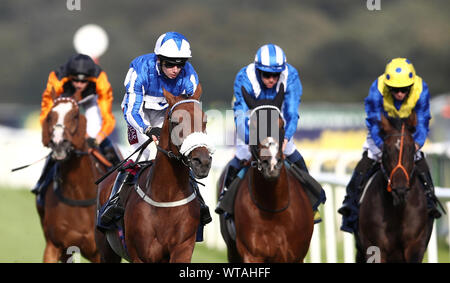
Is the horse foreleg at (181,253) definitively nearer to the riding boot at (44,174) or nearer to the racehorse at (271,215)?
the racehorse at (271,215)

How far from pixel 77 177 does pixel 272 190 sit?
226 cm

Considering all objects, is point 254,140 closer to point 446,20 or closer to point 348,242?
point 348,242

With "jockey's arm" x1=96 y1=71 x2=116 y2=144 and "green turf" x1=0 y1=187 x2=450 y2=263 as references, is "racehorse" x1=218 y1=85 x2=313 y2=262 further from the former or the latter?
"green turf" x1=0 y1=187 x2=450 y2=263

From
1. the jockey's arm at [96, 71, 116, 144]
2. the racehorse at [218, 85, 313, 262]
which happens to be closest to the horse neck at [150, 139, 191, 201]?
the racehorse at [218, 85, 313, 262]

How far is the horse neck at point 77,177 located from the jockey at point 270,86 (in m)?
1.40

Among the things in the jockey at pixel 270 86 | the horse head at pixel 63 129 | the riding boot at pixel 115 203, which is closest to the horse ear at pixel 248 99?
the jockey at pixel 270 86

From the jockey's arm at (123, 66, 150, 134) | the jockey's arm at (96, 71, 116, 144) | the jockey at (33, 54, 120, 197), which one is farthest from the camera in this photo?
the jockey's arm at (96, 71, 116, 144)

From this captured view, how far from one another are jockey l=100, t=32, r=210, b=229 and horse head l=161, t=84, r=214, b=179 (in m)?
0.43

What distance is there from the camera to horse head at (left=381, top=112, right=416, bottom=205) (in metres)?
7.14

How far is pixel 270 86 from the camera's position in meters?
7.07

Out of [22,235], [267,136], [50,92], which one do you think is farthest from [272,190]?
[22,235]

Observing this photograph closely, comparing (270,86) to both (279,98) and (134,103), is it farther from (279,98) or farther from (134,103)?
(134,103)

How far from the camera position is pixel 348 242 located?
8.90m
